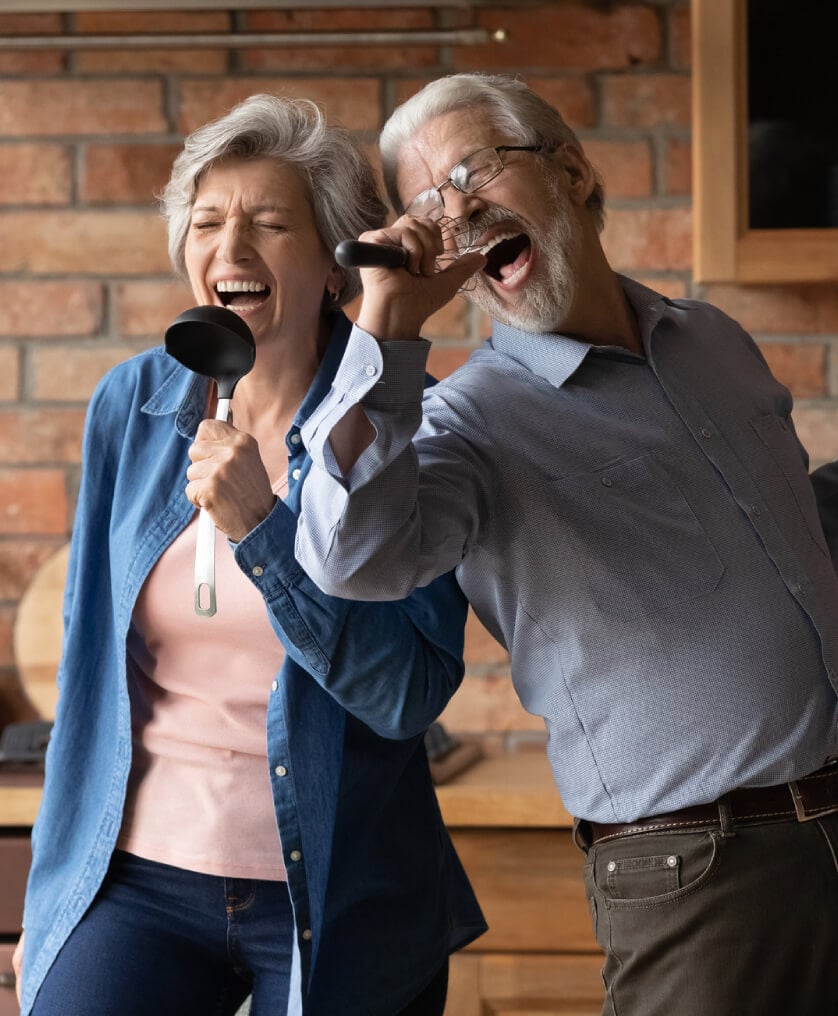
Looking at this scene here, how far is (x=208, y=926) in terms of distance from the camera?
46.9 inches

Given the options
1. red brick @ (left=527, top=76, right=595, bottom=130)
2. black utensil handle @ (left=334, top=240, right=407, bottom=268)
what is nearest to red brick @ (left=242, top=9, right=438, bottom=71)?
red brick @ (left=527, top=76, right=595, bottom=130)

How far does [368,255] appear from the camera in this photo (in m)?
0.87

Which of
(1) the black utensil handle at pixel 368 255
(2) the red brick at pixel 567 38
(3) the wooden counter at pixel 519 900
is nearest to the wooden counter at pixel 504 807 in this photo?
(3) the wooden counter at pixel 519 900

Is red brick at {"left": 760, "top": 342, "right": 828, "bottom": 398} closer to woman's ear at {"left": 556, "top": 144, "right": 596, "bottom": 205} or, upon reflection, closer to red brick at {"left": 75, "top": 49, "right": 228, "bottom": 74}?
woman's ear at {"left": 556, "top": 144, "right": 596, "bottom": 205}

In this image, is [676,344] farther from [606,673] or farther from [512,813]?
[512,813]

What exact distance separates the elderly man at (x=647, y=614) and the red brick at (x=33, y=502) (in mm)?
1099

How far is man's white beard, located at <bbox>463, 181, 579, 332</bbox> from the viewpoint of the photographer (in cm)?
118

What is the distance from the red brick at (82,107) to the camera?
2045 mm

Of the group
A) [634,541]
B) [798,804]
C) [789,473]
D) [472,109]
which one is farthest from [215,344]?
[798,804]

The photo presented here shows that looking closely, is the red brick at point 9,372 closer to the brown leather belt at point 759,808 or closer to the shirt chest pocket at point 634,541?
the shirt chest pocket at point 634,541

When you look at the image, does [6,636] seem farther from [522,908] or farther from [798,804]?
[798,804]

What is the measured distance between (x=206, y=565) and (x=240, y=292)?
31cm

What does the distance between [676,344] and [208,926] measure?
70 cm

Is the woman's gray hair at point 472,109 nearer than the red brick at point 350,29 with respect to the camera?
Yes
